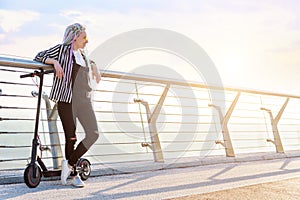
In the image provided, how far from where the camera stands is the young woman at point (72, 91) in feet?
8.62

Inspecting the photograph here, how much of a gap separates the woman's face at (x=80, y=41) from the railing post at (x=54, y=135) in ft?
1.88

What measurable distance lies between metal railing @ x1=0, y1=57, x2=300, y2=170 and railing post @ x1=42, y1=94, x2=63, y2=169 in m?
0.01

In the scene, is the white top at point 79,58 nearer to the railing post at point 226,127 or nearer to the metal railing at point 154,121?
the metal railing at point 154,121

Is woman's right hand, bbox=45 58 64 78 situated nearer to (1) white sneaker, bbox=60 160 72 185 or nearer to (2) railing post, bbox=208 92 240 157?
(1) white sneaker, bbox=60 160 72 185

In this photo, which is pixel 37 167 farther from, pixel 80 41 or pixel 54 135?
pixel 80 41

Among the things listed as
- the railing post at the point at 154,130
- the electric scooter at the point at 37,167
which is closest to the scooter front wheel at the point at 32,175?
the electric scooter at the point at 37,167

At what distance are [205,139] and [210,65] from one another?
912 millimetres

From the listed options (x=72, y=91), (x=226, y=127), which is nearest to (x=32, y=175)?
(x=72, y=91)

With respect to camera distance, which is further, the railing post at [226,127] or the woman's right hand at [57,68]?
the railing post at [226,127]

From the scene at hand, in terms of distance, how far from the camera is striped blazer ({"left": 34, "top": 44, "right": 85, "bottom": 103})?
2625mm

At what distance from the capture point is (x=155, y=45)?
425 cm

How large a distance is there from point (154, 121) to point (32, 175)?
165cm

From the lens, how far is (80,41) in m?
2.74

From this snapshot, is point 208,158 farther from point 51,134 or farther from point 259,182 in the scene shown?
point 51,134
